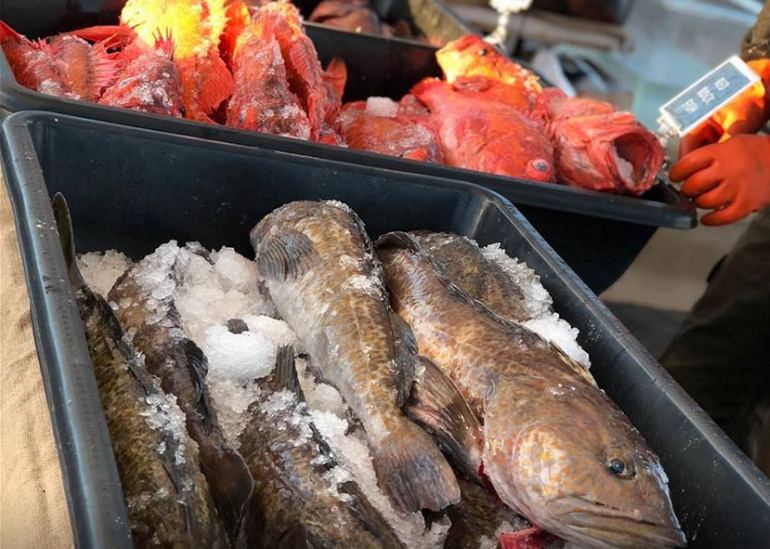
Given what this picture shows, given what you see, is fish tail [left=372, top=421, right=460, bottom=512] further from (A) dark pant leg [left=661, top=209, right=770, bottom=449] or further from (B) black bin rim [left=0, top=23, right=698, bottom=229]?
(A) dark pant leg [left=661, top=209, right=770, bottom=449]

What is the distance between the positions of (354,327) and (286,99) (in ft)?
3.10

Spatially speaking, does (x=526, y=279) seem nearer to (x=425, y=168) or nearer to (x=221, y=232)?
(x=425, y=168)

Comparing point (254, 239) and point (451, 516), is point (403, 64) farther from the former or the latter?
point (451, 516)

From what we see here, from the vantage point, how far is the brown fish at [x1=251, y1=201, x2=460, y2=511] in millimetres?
1014

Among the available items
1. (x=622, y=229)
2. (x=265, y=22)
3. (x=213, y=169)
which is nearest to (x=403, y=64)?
(x=265, y=22)

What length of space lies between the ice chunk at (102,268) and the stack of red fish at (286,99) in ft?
1.44

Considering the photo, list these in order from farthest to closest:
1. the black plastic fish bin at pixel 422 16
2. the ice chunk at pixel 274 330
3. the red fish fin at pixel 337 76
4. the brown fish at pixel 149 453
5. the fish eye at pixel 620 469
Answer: the black plastic fish bin at pixel 422 16
the red fish fin at pixel 337 76
the ice chunk at pixel 274 330
the fish eye at pixel 620 469
the brown fish at pixel 149 453

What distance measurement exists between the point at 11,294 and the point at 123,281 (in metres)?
0.16

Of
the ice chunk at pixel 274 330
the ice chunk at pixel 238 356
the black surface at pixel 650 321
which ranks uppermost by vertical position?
the ice chunk at pixel 238 356

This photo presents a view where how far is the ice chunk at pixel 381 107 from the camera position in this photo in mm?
2514

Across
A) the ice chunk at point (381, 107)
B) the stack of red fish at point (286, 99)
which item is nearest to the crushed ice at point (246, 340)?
the stack of red fish at point (286, 99)

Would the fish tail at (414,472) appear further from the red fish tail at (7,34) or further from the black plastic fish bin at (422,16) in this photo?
the black plastic fish bin at (422,16)

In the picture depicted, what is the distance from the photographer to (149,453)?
0.91 meters

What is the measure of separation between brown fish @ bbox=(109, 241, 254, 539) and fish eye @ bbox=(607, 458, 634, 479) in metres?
0.42
